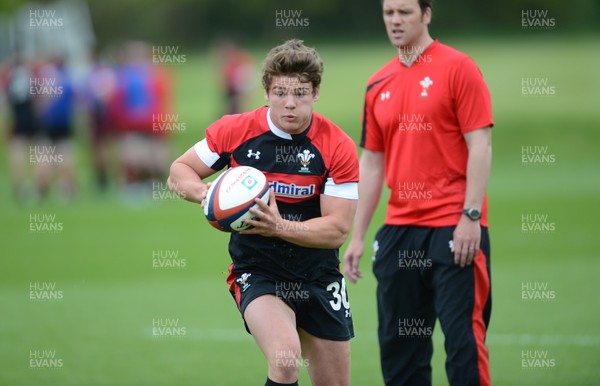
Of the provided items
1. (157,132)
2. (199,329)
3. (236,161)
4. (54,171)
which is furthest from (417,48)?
(54,171)

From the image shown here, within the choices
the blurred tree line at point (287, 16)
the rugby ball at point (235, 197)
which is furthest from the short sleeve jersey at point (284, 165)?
the blurred tree line at point (287, 16)

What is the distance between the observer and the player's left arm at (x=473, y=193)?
19.1ft

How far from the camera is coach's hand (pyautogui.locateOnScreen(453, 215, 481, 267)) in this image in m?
5.82

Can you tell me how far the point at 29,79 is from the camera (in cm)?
2077

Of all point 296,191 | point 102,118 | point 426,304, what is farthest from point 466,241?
point 102,118

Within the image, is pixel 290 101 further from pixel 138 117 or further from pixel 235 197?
pixel 138 117

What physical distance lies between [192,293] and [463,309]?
654cm

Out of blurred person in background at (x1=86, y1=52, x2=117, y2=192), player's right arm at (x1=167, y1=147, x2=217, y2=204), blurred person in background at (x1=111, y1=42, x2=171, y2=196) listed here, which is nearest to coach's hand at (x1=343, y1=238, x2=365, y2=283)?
player's right arm at (x1=167, y1=147, x2=217, y2=204)

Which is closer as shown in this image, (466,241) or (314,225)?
(314,225)

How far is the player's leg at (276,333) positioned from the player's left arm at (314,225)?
42cm

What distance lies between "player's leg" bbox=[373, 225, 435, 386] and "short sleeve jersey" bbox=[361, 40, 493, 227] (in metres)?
0.17

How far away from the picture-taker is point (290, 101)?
219 inches

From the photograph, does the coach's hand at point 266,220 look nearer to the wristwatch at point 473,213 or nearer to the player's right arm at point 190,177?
the player's right arm at point 190,177

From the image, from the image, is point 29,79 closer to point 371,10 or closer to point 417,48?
point 417,48
